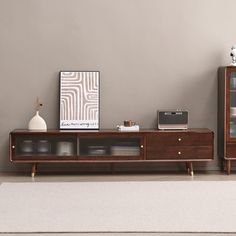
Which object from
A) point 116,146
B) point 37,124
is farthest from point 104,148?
point 37,124

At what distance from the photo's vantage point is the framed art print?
6.65m

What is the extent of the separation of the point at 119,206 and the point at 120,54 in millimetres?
2524

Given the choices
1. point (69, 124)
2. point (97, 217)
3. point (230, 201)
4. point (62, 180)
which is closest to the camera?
point (97, 217)

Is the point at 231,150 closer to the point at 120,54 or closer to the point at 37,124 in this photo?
the point at 120,54

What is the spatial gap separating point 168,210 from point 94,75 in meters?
2.59

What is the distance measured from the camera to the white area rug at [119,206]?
4.00 m

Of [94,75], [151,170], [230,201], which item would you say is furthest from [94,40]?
[230,201]

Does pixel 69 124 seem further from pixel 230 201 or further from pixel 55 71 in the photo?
pixel 230 201

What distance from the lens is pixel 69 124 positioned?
6652mm

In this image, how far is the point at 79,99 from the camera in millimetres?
6684

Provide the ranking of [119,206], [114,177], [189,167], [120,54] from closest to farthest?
[119,206] → [114,177] → [189,167] → [120,54]

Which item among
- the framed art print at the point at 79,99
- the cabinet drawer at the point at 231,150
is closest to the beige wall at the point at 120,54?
the framed art print at the point at 79,99

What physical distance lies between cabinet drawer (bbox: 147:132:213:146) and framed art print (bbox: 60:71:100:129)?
710 millimetres

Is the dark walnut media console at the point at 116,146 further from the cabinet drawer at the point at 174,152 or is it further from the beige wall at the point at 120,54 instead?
the beige wall at the point at 120,54
